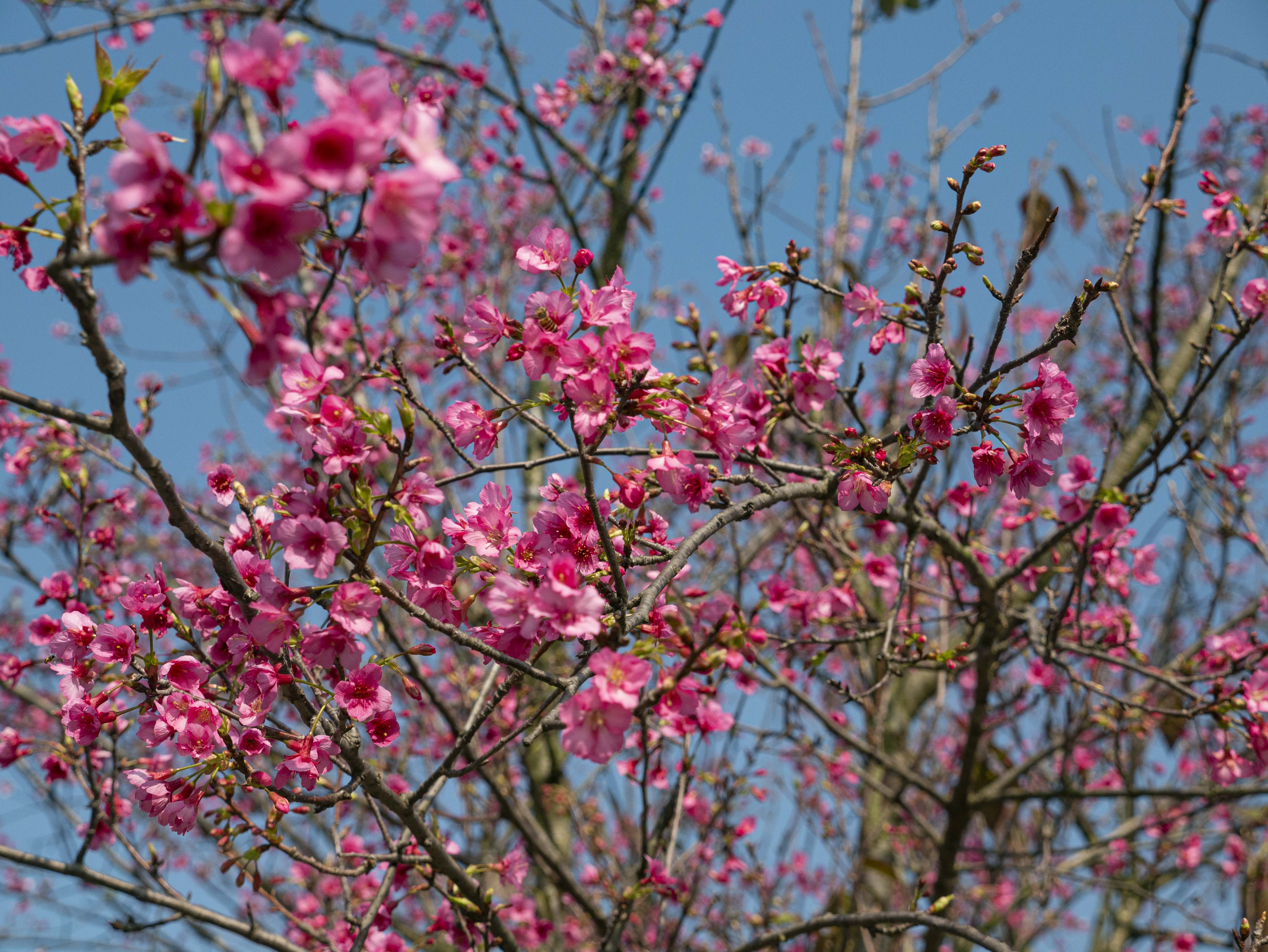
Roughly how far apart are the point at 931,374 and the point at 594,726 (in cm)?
126

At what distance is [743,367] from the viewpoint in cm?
356

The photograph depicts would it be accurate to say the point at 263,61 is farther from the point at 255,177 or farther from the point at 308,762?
the point at 308,762

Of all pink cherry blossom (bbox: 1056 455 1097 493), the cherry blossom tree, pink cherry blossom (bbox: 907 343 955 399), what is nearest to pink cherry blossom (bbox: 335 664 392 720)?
the cherry blossom tree

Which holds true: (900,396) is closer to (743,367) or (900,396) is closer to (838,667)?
(838,667)

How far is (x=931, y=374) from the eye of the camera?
6.31 feet

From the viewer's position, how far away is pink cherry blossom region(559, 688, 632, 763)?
3.99 ft

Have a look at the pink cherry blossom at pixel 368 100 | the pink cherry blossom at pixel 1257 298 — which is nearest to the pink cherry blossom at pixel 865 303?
the pink cherry blossom at pixel 1257 298

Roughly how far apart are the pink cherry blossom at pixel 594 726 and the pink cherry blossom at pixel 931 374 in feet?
3.81

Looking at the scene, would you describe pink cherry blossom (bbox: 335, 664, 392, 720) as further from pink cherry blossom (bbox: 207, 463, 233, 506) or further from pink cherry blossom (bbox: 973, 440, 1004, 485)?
pink cherry blossom (bbox: 973, 440, 1004, 485)

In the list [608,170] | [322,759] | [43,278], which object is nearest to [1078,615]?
[322,759]

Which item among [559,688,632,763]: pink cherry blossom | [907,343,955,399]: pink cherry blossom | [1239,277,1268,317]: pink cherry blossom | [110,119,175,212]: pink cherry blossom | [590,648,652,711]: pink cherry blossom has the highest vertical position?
[1239,277,1268,317]: pink cherry blossom

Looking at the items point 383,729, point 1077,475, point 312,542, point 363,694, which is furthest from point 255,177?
point 1077,475

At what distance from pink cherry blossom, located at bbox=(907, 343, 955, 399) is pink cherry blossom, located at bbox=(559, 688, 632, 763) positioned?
116cm

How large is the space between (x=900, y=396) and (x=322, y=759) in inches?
220
